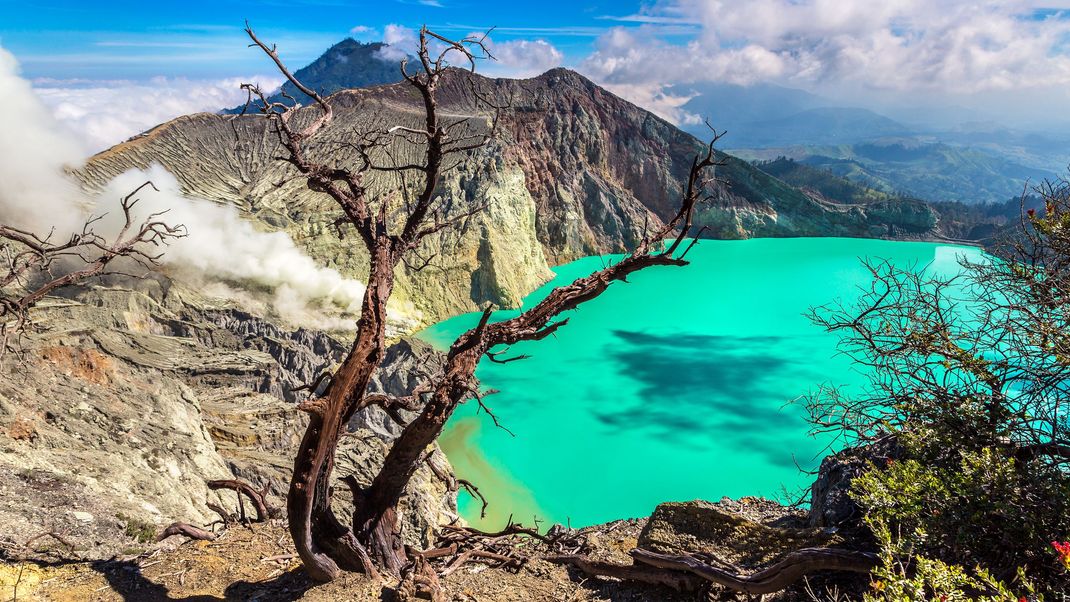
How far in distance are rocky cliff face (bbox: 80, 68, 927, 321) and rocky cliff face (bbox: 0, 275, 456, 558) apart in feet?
21.5

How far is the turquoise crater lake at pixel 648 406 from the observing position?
51.2 feet

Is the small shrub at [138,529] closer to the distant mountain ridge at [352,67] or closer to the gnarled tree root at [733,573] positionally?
the gnarled tree root at [733,573]

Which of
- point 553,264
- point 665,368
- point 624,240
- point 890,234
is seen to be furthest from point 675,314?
point 890,234

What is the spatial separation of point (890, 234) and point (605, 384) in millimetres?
56509

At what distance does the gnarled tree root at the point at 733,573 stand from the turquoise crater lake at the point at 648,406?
2342mm

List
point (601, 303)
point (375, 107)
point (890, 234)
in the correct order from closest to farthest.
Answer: point (601, 303) < point (375, 107) < point (890, 234)

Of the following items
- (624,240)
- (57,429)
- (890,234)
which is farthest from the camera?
(890,234)

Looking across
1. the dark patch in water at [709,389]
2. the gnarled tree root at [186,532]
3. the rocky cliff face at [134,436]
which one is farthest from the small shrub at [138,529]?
the dark patch in water at [709,389]

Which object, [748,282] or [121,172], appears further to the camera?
[748,282]

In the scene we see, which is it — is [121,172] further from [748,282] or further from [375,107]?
[748,282]

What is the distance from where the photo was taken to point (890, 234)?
215 feet

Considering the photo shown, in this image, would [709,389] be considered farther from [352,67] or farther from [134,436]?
[352,67]

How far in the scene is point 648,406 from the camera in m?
21.4

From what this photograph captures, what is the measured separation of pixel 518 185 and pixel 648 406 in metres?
26.7
